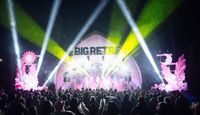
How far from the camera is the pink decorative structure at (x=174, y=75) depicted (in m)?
27.5

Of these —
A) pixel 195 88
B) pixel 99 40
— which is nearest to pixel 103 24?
pixel 99 40

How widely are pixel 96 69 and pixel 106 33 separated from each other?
143 inches

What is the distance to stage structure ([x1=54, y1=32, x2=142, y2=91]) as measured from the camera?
1328 inches

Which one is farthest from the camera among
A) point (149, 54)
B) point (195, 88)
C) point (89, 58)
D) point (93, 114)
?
point (89, 58)

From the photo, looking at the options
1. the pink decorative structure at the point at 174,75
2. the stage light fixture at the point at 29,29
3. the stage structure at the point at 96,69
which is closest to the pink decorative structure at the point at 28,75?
the stage light fixture at the point at 29,29

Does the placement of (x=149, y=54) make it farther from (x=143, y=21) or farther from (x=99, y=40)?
(x=99, y=40)

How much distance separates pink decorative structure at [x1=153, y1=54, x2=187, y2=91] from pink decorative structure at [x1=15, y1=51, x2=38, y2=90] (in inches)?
413

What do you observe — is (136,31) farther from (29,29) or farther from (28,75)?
(28,75)

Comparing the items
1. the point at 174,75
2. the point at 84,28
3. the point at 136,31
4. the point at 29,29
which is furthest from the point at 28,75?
the point at 174,75

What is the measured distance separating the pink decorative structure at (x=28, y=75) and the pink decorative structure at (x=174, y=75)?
1048cm

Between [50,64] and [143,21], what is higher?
[143,21]

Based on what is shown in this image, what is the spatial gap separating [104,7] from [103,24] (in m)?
1.86

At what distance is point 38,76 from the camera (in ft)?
112

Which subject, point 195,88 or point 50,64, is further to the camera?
point 50,64
